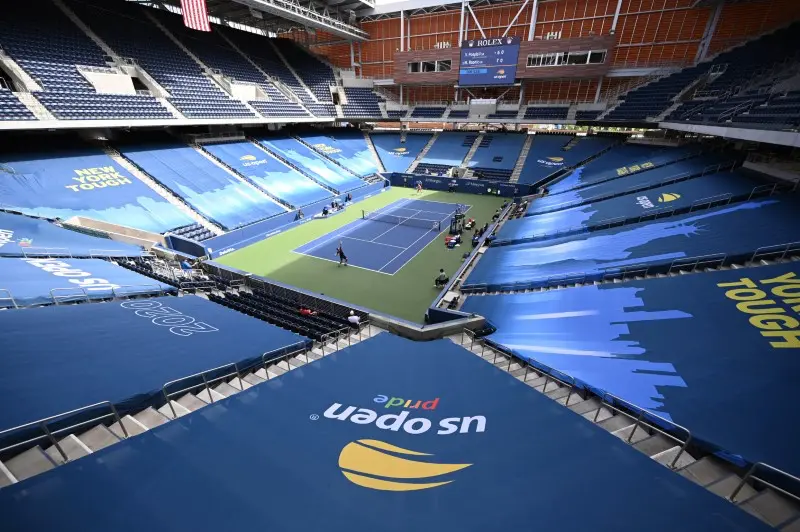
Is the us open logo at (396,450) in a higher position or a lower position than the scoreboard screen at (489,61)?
lower

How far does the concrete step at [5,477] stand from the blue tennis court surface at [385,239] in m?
15.5

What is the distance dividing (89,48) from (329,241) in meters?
21.9

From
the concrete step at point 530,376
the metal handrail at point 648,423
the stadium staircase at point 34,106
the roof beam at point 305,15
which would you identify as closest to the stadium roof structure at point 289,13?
the roof beam at point 305,15

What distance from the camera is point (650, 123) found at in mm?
28672

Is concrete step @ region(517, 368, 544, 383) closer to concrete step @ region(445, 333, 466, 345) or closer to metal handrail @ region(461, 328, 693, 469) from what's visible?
metal handrail @ region(461, 328, 693, 469)

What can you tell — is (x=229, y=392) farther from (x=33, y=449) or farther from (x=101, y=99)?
(x=101, y=99)

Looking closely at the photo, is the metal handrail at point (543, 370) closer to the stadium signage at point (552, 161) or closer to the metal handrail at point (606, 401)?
the metal handrail at point (606, 401)

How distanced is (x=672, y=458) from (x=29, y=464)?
851cm

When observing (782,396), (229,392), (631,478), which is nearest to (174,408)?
(229,392)

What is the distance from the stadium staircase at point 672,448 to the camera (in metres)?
4.04

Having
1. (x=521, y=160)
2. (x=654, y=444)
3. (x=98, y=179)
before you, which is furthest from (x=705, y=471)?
(x=521, y=160)

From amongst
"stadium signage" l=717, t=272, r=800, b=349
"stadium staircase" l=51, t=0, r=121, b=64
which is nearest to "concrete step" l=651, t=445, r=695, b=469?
"stadium signage" l=717, t=272, r=800, b=349

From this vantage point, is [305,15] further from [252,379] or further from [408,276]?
[252,379]

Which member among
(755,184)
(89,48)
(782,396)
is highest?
(89,48)
